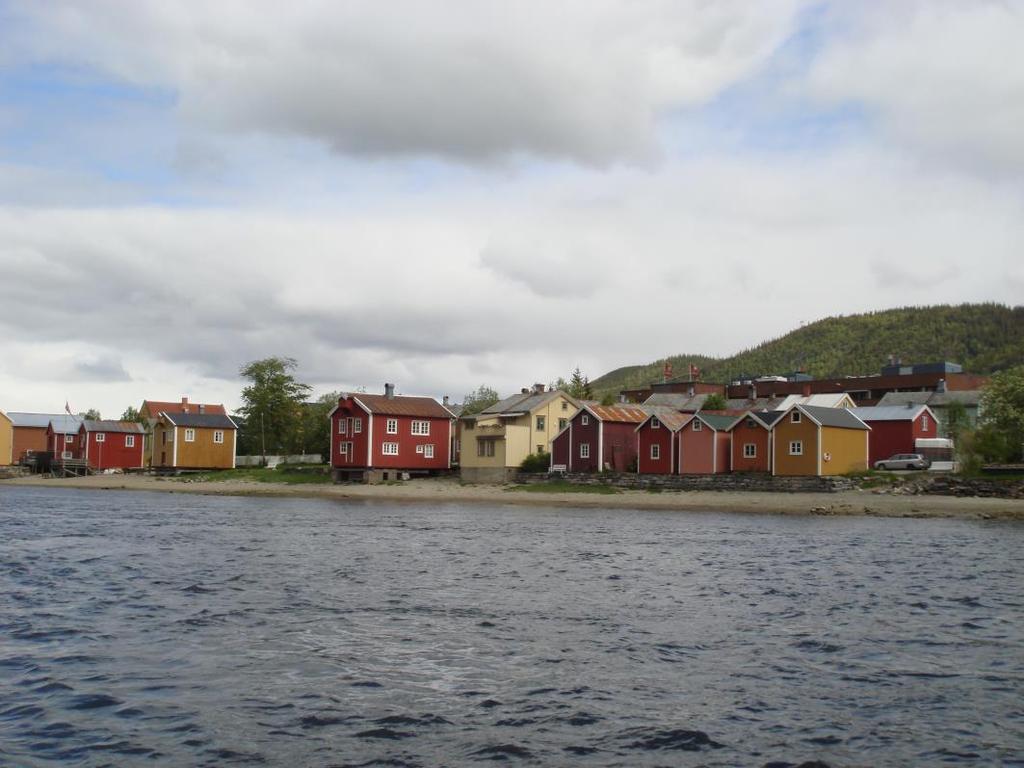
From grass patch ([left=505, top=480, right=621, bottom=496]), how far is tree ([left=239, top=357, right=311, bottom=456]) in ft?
139

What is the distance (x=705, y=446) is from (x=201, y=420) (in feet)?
183

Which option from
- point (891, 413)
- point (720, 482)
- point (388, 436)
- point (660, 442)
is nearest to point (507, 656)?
point (720, 482)

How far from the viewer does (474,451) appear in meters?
83.3

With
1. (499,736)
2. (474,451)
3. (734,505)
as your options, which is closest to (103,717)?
(499,736)

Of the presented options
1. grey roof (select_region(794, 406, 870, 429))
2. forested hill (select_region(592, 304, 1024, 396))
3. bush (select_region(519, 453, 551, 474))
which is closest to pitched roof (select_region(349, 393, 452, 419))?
bush (select_region(519, 453, 551, 474))

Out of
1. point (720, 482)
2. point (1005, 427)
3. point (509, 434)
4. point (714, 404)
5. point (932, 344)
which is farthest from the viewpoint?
point (932, 344)

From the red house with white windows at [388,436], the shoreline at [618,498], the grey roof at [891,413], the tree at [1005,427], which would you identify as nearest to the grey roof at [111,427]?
the shoreline at [618,498]

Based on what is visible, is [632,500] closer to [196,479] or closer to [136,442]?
[196,479]

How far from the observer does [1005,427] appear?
6550 cm

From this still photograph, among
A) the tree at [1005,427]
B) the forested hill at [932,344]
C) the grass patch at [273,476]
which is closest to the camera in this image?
the tree at [1005,427]

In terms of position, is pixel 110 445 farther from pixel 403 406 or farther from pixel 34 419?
pixel 403 406

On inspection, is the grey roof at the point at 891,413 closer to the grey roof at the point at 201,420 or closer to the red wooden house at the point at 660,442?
the red wooden house at the point at 660,442

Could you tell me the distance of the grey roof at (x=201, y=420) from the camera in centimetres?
10056

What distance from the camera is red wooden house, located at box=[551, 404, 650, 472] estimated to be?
3031 inches
